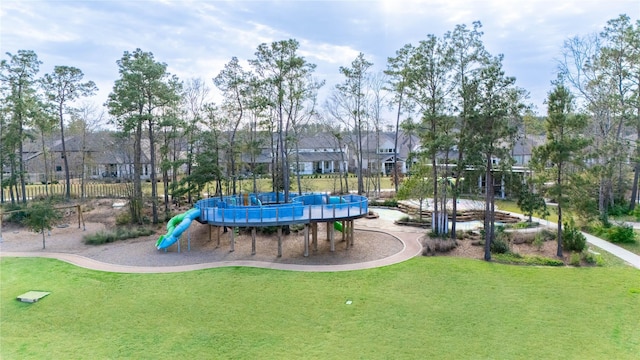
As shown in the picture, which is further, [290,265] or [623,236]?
[623,236]

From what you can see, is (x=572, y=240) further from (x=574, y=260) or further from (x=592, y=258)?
(x=574, y=260)

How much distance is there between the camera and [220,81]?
22281 mm

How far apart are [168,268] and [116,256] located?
3.25m

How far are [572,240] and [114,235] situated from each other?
823 inches

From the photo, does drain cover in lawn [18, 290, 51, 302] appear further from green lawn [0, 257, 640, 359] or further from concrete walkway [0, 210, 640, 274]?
concrete walkway [0, 210, 640, 274]

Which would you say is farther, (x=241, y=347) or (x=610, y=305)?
(x=610, y=305)

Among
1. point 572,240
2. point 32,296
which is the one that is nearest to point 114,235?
point 32,296

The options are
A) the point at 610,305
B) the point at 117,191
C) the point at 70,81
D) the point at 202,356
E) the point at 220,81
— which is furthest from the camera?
the point at 117,191

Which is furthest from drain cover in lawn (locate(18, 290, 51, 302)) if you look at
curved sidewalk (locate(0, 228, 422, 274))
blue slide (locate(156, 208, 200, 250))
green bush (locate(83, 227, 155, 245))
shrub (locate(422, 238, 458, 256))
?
shrub (locate(422, 238, 458, 256))

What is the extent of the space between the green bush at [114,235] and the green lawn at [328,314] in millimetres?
3897

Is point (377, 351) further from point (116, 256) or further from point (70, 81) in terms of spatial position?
point (70, 81)

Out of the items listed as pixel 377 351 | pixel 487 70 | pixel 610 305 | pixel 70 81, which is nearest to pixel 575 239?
pixel 610 305

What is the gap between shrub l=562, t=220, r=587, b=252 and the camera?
632 inches

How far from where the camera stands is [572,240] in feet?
53.0
